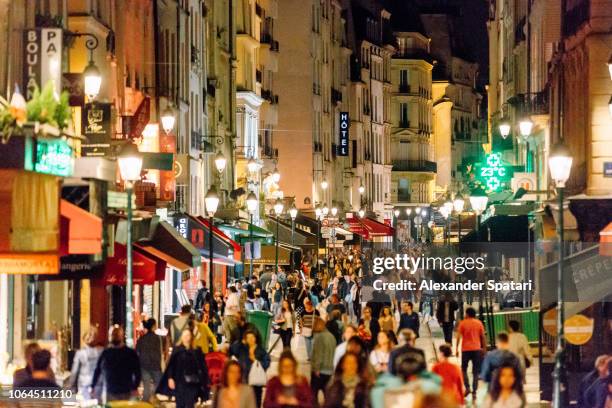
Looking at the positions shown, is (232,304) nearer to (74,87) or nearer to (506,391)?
(74,87)

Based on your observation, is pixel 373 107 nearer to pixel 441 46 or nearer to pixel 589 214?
pixel 441 46

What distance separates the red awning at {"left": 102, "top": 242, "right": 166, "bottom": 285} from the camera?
103ft

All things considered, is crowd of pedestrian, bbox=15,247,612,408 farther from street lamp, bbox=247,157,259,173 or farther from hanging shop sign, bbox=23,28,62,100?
street lamp, bbox=247,157,259,173

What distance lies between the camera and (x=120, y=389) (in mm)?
22016

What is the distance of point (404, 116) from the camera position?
145 m

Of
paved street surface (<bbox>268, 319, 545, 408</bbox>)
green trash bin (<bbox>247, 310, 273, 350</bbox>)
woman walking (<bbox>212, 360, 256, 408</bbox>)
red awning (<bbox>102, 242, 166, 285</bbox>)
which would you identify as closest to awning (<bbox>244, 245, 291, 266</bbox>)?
paved street surface (<bbox>268, 319, 545, 408</bbox>)

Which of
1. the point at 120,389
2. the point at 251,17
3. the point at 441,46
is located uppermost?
the point at 441,46

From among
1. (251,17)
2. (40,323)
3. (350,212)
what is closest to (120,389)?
(40,323)

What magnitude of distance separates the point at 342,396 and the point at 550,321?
10321 millimetres

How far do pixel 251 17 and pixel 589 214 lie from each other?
39.3m

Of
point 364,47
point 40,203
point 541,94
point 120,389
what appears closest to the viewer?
point 120,389

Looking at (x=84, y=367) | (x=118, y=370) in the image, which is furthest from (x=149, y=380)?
(x=118, y=370)

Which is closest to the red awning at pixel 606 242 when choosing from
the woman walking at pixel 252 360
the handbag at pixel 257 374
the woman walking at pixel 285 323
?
the woman walking at pixel 252 360

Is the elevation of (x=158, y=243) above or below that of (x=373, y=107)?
below
